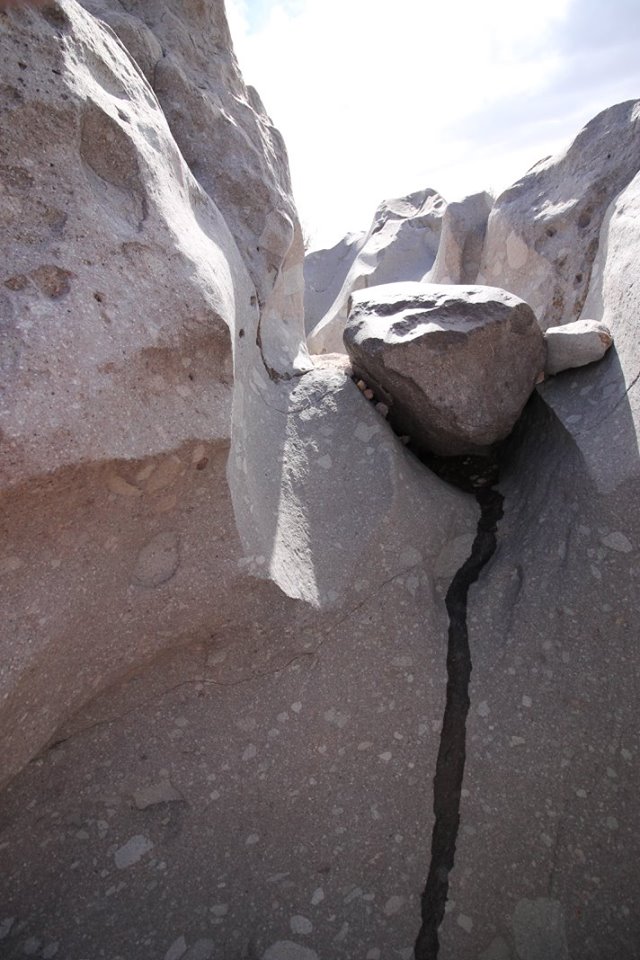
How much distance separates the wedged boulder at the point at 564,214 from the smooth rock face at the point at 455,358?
817 mm

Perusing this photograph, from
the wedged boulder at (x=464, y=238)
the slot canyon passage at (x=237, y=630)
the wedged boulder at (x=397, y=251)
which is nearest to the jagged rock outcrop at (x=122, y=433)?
the slot canyon passage at (x=237, y=630)

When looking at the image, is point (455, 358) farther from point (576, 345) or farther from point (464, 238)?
point (464, 238)

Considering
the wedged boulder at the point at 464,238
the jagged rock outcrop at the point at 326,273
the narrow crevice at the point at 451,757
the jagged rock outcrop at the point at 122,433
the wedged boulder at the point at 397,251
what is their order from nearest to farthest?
1. the jagged rock outcrop at the point at 122,433
2. the narrow crevice at the point at 451,757
3. the wedged boulder at the point at 464,238
4. the wedged boulder at the point at 397,251
5. the jagged rock outcrop at the point at 326,273

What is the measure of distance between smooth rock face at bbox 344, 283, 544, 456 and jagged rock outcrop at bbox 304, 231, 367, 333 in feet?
15.0

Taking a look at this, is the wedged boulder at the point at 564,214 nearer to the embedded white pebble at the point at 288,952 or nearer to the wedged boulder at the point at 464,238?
the wedged boulder at the point at 464,238

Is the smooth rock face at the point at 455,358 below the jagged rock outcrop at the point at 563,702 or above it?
above

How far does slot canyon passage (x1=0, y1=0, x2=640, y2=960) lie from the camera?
1.19 m

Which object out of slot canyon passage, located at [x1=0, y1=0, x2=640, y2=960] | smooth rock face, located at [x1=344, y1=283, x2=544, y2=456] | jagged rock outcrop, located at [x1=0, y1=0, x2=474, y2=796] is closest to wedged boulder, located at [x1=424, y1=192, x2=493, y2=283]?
smooth rock face, located at [x1=344, y1=283, x2=544, y2=456]

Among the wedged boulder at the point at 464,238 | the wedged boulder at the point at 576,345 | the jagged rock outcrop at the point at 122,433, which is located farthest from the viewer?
the wedged boulder at the point at 464,238

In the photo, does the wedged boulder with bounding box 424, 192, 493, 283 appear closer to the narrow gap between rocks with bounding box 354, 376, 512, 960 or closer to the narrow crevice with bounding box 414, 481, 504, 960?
the narrow gap between rocks with bounding box 354, 376, 512, 960

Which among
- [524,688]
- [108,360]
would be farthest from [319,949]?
[108,360]

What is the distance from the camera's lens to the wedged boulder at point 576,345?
→ 1861 mm

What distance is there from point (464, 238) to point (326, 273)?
3.35 meters

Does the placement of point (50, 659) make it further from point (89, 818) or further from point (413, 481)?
point (413, 481)
